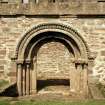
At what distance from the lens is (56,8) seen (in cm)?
1127

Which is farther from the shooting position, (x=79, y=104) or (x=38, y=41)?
(x=38, y=41)

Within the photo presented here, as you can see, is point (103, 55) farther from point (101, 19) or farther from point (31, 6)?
point (31, 6)

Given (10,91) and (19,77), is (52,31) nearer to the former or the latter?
(19,77)

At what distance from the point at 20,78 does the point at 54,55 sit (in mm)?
4498

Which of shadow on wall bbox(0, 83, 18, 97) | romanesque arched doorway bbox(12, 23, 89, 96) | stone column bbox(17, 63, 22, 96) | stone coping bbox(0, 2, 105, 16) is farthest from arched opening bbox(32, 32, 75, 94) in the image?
stone coping bbox(0, 2, 105, 16)

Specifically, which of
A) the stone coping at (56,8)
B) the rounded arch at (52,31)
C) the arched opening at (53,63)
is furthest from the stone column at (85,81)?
the arched opening at (53,63)

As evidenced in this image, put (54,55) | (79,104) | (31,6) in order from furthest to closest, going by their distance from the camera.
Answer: (54,55) < (31,6) < (79,104)

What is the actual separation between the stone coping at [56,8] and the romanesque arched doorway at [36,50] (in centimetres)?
51

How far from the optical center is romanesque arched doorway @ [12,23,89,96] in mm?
11328

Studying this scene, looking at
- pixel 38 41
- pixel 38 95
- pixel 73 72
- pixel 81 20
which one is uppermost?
pixel 81 20

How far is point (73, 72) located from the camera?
11.9m

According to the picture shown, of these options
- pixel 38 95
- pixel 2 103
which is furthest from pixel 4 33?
pixel 2 103

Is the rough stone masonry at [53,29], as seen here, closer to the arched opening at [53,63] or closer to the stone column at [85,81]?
the stone column at [85,81]

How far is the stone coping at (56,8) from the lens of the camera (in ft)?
36.8
